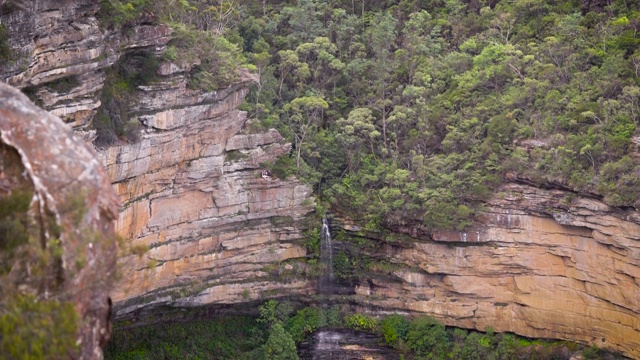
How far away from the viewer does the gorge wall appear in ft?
74.1

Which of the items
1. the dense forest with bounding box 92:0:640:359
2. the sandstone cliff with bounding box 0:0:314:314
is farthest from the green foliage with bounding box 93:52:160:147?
the sandstone cliff with bounding box 0:0:314:314

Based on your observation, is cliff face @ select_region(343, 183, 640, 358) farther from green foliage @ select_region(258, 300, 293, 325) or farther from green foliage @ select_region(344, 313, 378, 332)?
green foliage @ select_region(258, 300, 293, 325)

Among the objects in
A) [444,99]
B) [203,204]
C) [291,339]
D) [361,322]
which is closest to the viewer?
[203,204]

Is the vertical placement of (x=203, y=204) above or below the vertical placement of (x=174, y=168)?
below

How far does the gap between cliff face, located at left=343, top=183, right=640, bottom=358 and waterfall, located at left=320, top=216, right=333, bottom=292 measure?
2.36 ft

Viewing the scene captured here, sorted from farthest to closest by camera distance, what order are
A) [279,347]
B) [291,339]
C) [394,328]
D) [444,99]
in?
1. [444,99]
2. [394,328]
3. [291,339]
4. [279,347]

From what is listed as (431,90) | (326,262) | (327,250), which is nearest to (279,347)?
(326,262)

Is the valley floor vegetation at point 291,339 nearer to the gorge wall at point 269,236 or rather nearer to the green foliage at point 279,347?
the green foliage at point 279,347

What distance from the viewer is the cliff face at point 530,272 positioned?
2358cm

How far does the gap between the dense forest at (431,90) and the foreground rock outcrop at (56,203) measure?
10.8m

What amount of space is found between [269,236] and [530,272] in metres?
7.86

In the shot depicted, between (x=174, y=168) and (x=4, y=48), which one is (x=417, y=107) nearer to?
(x=174, y=168)

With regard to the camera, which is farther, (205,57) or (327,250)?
(327,250)

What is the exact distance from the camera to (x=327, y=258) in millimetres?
27594
